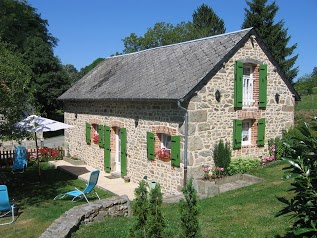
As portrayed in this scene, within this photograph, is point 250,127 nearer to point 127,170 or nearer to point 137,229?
point 127,170

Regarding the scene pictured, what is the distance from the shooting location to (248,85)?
11.9 meters

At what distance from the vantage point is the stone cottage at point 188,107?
10.2 m

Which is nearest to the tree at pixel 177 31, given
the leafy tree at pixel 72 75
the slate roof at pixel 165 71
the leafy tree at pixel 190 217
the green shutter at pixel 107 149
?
the leafy tree at pixel 72 75

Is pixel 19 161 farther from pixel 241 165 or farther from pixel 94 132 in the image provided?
pixel 241 165

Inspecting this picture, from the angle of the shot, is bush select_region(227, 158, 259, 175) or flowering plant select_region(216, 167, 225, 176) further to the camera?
bush select_region(227, 158, 259, 175)

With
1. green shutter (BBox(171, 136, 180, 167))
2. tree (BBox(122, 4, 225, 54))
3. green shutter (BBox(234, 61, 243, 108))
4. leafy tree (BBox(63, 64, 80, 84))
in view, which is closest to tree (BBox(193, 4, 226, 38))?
tree (BBox(122, 4, 225, 54))

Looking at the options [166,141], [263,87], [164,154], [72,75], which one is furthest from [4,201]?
[72,75]

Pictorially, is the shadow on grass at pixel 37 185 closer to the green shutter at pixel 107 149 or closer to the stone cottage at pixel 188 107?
the green shutter at pixel 107 149

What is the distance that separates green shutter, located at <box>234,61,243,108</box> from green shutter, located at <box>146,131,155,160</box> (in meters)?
3.09

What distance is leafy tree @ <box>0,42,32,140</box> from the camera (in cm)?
885

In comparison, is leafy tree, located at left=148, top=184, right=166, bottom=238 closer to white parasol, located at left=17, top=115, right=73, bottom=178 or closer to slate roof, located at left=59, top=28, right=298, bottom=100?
slate roof, located at left=59, top=28, right=298, bottom=100

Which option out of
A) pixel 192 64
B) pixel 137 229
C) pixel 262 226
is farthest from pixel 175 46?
pixel 137 229

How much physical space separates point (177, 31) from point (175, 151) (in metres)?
32.5

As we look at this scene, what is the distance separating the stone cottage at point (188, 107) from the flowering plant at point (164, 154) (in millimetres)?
33
